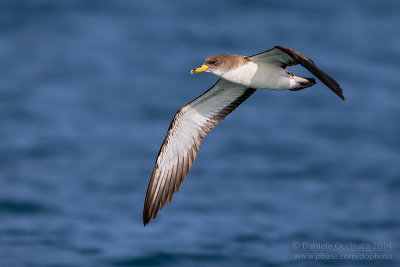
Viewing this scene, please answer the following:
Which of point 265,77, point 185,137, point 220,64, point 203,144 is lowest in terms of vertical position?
point 185,137

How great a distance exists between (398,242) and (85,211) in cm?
1054

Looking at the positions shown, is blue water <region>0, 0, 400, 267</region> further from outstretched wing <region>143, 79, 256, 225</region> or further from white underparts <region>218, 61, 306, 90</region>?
white underparts <region>218, 61, 306, 90</region>

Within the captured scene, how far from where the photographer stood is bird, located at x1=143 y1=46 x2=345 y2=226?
41.3 feet

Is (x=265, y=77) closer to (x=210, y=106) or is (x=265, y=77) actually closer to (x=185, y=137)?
(x=210, y=106)

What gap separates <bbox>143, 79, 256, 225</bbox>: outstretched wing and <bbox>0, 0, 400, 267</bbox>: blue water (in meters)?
7.34

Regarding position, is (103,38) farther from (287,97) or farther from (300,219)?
(300,219)

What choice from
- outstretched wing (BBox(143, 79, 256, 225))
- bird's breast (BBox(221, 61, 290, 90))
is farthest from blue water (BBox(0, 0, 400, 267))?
bird's breast (BBox(221, 61, 290, 90))

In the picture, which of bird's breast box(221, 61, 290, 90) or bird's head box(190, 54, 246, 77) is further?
bird's breast box(221, 61, 290, 90)

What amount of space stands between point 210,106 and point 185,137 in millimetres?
798

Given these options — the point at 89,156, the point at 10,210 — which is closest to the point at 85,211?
the point at 10,210

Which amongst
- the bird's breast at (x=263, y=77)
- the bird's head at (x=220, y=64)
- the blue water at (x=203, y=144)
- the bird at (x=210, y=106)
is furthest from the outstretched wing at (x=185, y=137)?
the blue water at (x=203, y=144)

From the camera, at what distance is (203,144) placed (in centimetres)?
2966

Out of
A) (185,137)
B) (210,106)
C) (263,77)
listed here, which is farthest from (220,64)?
(185,137)

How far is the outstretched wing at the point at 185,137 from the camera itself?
45.8 ft
